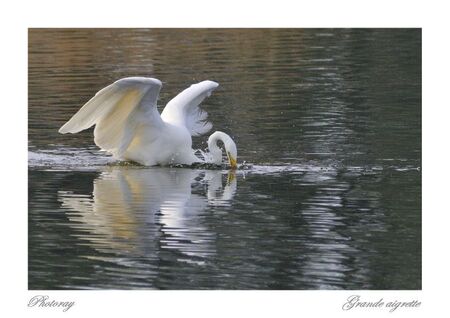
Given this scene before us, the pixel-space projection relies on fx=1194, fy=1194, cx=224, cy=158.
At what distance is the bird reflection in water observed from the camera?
39.1 ft

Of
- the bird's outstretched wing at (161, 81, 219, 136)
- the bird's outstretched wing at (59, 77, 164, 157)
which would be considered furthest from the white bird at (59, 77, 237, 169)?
the bird's outstretched wing at (161, 81, 219, 136)

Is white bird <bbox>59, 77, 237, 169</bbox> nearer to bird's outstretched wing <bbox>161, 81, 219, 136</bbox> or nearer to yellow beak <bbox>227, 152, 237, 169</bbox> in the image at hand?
yellow beak <bbox>227, 152, 237, 169</bbox>

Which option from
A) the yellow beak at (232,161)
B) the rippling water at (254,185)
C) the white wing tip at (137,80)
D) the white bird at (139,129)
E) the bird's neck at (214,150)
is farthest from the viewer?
the bird's neck at (214,150)

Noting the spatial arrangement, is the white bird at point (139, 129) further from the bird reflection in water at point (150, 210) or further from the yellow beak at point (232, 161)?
the bird reflection in water at point (150, 210)

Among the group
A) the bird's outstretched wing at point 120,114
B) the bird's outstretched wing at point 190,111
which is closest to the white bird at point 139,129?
the bird's outstretched wing at point 120,114

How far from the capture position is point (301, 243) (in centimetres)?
1197

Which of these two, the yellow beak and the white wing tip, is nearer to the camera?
the white wing tip

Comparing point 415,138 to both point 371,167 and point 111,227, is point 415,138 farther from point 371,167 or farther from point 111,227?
point 111,227

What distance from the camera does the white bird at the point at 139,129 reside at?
15.2m

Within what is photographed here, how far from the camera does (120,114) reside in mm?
15562

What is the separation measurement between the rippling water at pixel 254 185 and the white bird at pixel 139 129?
238mm

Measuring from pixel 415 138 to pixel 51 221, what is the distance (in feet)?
19.4

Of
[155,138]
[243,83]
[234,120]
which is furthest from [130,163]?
Answer: [243,83]

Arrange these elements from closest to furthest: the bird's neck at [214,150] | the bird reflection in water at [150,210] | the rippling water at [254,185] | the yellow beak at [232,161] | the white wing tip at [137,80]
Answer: the rippling water at [254,185], the bird reflection in water at [150,210], the white wing tip at [137,80], the yellow beak at [232,161], the bird's neck at [214,150]
